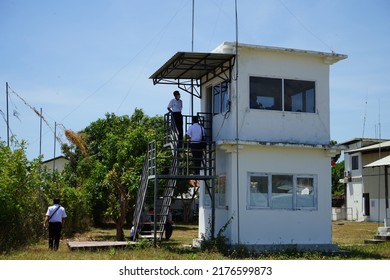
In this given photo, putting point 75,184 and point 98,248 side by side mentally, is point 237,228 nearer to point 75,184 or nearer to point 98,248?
point 98,248

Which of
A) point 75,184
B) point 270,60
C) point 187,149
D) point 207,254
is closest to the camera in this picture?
point 207,254

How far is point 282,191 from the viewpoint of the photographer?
59.2 feet

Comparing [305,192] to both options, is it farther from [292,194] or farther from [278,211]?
[278,211]

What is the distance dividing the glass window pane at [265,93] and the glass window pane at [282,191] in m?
2.29

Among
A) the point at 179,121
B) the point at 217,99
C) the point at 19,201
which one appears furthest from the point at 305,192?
the point at 19,201

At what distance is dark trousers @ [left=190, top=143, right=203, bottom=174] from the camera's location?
17594 millimetres

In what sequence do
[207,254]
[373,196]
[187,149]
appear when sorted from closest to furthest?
[207,254], [187,149], [373,196]

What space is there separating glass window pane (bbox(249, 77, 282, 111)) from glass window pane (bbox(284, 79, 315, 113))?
0.26m

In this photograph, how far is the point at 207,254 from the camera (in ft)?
53.1

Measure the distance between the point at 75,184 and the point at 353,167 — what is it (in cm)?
2447

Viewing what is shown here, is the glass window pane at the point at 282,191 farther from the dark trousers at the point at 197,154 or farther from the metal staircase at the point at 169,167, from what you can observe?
the dark trousers at the point at 197,154

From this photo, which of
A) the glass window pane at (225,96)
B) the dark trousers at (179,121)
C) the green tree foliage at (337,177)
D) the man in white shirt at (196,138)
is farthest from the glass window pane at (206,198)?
the green tree foliage at (337,177)

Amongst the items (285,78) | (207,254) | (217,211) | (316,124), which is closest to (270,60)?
(285,78)

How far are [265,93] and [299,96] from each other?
1.25 meters
